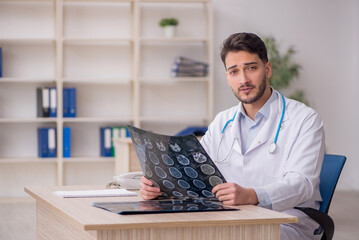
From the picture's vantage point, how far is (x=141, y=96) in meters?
6.52

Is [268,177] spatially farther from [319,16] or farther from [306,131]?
[319,16]

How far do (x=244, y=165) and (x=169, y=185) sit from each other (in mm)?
382

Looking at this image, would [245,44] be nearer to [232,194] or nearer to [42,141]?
[232,194]

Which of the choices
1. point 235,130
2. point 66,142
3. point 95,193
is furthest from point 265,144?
point 66,142

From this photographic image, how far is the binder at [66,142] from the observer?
19.9ft

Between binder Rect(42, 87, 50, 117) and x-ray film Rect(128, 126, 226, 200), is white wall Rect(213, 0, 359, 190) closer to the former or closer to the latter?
binder Rect(42, 87, 50, 117)

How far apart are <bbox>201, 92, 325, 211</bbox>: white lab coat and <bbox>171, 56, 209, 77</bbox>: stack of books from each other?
12.6 feet

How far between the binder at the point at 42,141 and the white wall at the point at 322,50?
1985mm

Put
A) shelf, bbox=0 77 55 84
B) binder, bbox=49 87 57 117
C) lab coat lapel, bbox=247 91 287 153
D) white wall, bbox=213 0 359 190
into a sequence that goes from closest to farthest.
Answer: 1. lab coat lapel, bbox=247 91 287 153
2. shelf, bbox=0 77 55 84
3. binder, bbox=49 87 57 117
4. white wall, bbox=213 0 359 190

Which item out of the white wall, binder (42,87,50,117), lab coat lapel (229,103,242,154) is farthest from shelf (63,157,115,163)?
lab coat lapel (229,103,242,154)

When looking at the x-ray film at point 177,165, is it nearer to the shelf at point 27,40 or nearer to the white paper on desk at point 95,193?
Result: the white paper on desk at point 95,193

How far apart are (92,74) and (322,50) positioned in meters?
2.77

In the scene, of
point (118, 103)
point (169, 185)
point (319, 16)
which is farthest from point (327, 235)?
point (319, 16)

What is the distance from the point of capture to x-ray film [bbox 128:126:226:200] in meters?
1.81
